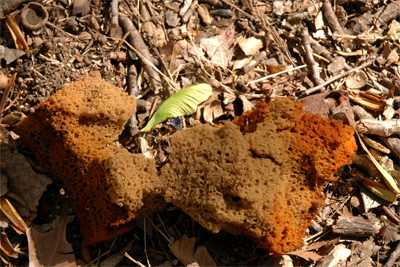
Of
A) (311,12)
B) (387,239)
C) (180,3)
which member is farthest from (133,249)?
(311,12)

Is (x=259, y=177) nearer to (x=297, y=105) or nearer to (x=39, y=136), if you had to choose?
(x=297, y=105)

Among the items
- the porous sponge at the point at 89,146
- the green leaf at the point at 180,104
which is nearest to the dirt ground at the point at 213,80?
the green leaf at the point at 180,104

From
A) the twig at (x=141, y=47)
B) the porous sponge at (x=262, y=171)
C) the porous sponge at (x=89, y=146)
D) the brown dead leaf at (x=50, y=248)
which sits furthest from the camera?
the twig at (x=141, y=47)

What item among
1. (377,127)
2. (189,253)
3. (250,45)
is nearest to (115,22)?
(250,45)

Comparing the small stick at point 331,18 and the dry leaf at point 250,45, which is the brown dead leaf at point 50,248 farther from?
the small stick at point 331,18

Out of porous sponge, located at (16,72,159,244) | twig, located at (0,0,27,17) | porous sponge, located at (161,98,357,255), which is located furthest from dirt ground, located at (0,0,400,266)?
porous sponge, located at (161,98,357,255)

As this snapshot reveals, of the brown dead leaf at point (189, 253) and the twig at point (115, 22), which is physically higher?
the twig at point (115, 22)

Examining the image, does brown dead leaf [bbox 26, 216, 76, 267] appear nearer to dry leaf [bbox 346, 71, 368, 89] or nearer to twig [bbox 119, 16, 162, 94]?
twig [bbox 119, 16, 162, 94]
